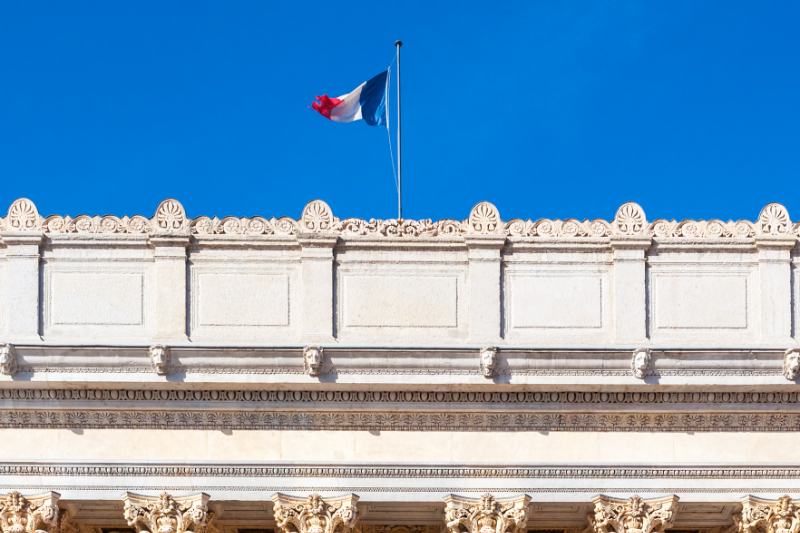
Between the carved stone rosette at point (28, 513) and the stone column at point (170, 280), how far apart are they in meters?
4.52

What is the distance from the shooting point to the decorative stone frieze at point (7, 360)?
32719mm

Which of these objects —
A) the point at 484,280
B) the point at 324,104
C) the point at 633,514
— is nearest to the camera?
the point at 633,514

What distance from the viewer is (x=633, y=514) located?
32969 mm

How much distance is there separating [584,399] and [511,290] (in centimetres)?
317

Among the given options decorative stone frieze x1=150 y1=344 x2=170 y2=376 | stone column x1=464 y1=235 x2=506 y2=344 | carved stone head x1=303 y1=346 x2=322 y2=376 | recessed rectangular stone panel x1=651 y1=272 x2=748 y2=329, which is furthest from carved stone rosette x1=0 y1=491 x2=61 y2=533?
recessed rectangular stone panel x1=651 y1=272 x2=748 y2=329

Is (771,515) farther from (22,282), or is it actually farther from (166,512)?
(22,282)

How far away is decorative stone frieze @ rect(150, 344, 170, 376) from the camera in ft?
108

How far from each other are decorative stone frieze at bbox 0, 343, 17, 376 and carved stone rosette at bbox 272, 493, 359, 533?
21.0ft

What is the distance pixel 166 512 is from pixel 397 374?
5.88 m

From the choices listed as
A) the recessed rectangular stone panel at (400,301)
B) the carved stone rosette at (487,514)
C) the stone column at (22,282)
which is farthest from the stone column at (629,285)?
the stone column at (22,282)

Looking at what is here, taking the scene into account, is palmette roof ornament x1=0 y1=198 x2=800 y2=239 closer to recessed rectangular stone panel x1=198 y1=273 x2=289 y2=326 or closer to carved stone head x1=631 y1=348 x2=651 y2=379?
recessed rectangular stone panel x1=198 y1=273 x2=289 y2=326

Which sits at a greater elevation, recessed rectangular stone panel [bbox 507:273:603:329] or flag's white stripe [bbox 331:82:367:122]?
flag's white stripe [bbox 331:82:367:122]

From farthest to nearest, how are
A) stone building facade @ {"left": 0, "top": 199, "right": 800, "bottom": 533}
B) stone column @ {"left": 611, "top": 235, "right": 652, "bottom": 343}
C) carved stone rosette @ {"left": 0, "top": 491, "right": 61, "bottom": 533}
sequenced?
1. stone column @ {"left": 611, "top": 235, "right": 652, "bottom": 343}
2. stone building facade @ {"left": 0, "top": 199, "right": 800, "bottom": 533}
3. carved stone rosette @ {"left": 0, "top": 491, "right": 61, "bottom": 533}

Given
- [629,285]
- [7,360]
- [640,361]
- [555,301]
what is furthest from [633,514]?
[7,360]
